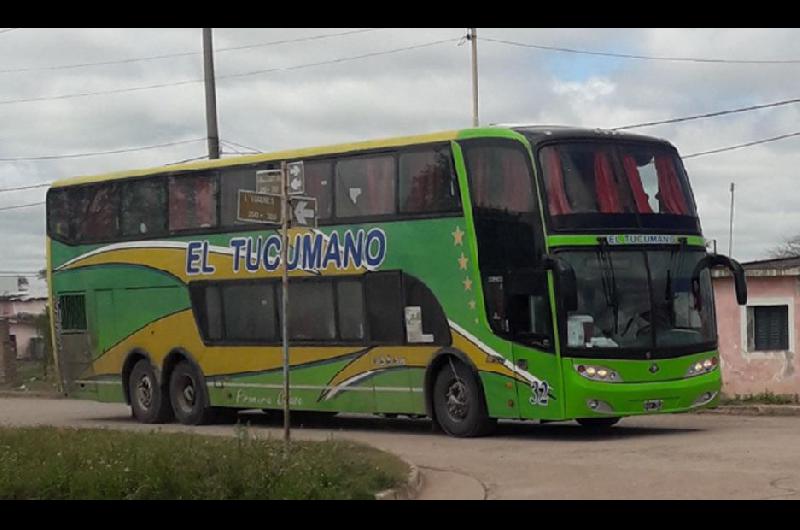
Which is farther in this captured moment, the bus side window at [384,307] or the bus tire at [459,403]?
the bus side window at [384,307]

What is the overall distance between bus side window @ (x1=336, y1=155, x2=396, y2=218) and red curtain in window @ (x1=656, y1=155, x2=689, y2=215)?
3.75m

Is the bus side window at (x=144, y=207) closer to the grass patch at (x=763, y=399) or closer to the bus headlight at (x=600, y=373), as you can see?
the bus headlight at (x=600, y=373)

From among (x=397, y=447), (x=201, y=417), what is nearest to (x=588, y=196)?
(x=397, y=447)

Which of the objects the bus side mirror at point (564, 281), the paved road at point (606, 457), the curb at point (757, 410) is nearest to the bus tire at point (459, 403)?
the paved road at point (606, 457)

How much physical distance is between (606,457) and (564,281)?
2.52 meters

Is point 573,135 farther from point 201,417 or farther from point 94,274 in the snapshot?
point 94,274

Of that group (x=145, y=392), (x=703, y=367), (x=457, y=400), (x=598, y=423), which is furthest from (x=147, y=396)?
(x=703, y=367)

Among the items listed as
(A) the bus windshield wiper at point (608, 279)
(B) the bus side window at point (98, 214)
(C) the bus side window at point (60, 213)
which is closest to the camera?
(A) the bus windshield wiper at point (608, 279)

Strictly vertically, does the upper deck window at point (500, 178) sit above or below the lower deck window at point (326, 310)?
above

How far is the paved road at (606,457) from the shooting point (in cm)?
1301

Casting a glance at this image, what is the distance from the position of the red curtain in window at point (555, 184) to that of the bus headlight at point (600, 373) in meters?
2.02

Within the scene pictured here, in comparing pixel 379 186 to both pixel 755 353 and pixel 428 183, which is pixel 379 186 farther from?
pixel 755 353

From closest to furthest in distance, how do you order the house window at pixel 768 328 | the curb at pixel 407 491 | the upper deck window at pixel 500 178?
the curb at pixel 407 491 < the upper deck window at pixel 500 178 < the house window at pixel 768 328
